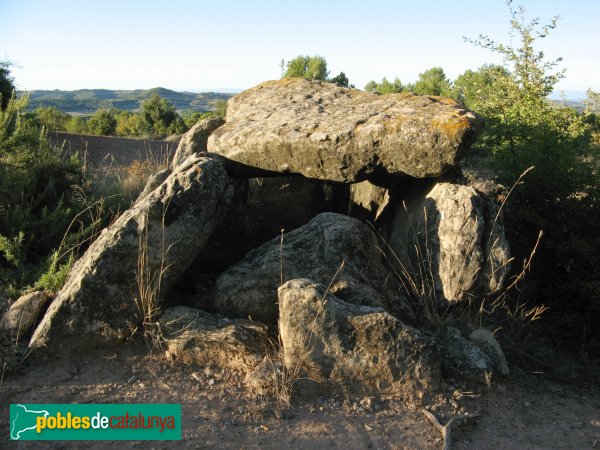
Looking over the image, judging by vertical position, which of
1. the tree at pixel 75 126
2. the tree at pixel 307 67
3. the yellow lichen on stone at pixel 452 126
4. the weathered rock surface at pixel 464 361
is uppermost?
the tree at pixel 307 67

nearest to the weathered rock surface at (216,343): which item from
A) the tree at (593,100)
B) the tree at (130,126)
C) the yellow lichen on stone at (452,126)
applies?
the yellow lichen on stone at (452,126)

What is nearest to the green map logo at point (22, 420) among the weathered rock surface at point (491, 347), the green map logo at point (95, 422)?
the green map logo at point (95, 422)

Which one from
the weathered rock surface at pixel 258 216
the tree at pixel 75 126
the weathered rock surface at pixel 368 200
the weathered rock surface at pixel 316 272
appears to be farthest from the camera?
the tree at pixel 75 126

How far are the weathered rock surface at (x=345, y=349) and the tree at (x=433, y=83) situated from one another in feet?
67.3

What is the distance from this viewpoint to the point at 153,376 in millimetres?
4012

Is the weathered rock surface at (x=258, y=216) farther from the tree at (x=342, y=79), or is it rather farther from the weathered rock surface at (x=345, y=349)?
the tree at (x=342, y=79)

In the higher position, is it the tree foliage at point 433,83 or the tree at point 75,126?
the tree foliage at point 433,83

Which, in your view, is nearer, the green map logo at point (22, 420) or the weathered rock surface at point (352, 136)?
the green map logo at point (22, 420)

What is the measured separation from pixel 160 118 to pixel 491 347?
1144 inches

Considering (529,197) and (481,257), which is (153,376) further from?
(529,197)

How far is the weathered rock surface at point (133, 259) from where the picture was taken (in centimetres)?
417

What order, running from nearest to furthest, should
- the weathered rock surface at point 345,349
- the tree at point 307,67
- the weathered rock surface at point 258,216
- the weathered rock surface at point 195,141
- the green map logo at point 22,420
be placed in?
the green map logo at point 22,420, the weathered rock surface at point 345,349, the weathered rock surface at point 258,216, the weathered rock surface at point 195,141, the tree at point 307,67

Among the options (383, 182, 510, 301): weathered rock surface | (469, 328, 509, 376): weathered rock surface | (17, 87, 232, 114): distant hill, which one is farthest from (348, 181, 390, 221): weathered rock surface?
(17, 87, 232, 114): distant hill

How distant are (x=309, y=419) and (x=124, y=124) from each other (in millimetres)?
29347
